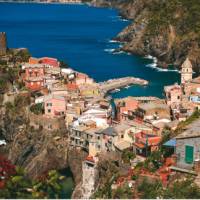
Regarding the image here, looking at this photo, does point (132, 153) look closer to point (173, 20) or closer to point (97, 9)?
point (173, 20)

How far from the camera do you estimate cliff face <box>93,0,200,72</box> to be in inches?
2847

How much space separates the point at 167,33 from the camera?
78938mm

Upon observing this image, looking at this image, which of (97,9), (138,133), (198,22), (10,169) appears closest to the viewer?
(10,169)

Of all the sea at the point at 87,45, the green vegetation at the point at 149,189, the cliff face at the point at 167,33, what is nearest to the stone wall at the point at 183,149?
the green vegetation at the point at 149,189

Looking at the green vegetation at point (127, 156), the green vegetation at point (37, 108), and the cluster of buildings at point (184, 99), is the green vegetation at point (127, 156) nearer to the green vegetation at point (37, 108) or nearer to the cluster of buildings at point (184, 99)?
the cluster of buildings at point (184, 99)

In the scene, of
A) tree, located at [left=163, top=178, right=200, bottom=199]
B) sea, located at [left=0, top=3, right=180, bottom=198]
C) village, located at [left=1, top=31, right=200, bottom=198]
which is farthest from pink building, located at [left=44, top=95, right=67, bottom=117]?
tree, located at [left=163, top=178, right=200, bottom=199]

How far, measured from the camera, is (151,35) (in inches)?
3155

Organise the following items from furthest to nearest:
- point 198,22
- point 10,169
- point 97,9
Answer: point 97,9, point 198,22, point 10,169

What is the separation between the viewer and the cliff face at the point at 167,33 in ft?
237

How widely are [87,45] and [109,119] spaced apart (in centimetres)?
4811

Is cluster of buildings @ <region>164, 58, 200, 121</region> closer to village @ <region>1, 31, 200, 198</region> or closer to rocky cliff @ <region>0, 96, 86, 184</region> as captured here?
Result: village @ <region>1, 31, 200, 198</region>

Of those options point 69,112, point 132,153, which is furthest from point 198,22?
point 132,153

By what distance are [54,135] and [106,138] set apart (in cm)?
412

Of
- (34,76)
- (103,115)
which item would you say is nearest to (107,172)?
(103,115)
